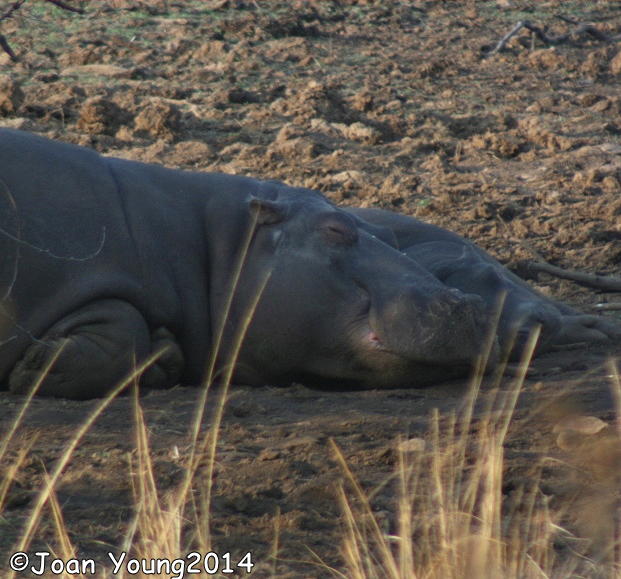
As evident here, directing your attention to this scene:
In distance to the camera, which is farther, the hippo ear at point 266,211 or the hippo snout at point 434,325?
the hippo ear at point 266,211

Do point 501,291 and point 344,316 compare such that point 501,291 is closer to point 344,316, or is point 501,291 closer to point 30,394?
point 344,316

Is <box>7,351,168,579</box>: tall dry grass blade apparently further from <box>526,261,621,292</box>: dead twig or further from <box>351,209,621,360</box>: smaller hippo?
<box>526,261,621,292</box>: dead twig

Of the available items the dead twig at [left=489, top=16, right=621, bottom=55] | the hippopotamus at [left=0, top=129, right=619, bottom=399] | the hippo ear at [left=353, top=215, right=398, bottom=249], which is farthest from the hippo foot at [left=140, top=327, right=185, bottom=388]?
the dead twig at [left=489, top=16, right=621, bottom=55]

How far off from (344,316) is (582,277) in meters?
2.01

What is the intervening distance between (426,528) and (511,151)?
568cm

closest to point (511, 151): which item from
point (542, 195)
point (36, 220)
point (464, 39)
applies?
point (542, 195)

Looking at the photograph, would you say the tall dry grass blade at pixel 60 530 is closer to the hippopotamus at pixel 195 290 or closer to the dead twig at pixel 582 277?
the hippopotamus at pixel 195 290

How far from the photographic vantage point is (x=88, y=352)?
4.32 metres

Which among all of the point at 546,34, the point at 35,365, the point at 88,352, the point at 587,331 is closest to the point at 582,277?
the point at 587,331

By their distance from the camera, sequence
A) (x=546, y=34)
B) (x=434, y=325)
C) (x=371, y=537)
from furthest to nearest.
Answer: (x=546, y=34)
(x=434, y=325)
(x=371, y=537)

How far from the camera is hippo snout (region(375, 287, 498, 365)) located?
4.55 meters

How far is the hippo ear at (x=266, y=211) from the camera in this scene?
16.0 feet

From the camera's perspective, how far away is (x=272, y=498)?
3143 mm

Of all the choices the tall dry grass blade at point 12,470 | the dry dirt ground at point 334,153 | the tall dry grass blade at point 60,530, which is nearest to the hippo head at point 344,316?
the dry dirt ground at point 334,153
